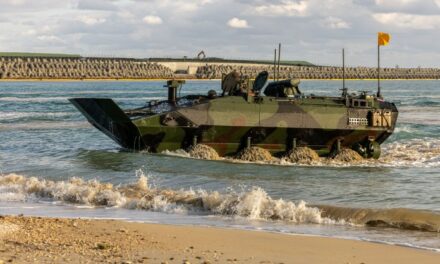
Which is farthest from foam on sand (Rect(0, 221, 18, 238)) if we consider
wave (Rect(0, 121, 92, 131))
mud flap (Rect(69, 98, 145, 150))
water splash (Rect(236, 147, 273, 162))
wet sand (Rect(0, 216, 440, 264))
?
wave (Rect(0, 121, 92, 131))

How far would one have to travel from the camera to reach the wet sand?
9844 mm

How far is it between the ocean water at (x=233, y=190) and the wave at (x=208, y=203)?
18mm

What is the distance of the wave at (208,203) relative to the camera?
13.7 metres

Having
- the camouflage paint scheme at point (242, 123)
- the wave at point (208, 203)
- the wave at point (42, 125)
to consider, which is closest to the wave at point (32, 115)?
the wave at point (42, 125)

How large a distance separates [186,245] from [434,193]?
7399 mm

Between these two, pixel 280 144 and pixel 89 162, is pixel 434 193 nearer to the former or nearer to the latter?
pixel 280 144

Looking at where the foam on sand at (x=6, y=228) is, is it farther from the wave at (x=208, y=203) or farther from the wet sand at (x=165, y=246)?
the wave at (x=208, y=203)

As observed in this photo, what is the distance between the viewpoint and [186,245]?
10852 mm

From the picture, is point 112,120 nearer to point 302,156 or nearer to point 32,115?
point 302,156

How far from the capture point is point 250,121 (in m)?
22.4

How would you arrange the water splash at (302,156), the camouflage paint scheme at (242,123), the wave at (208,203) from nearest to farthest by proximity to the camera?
the wave at (208,203), the camouflage paint scheme at (242,123), the water splash at (302,156)

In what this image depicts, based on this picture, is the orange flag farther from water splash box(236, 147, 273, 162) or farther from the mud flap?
the mud flap

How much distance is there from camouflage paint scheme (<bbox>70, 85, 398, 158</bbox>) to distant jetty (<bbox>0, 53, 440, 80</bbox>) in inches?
4696

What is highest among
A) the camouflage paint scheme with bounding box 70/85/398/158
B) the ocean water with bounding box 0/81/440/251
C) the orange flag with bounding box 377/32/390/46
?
the orange flag with bounding box 377/32/390/46
